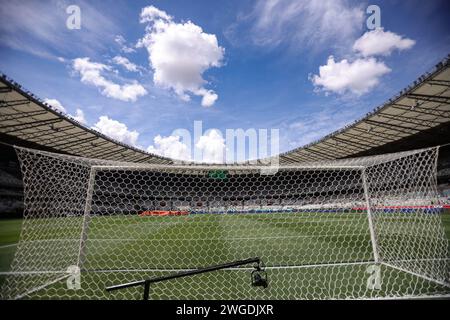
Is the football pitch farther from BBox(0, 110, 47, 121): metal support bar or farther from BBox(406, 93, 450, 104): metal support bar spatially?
BBox(406, 93, 450, 104): metal support bar

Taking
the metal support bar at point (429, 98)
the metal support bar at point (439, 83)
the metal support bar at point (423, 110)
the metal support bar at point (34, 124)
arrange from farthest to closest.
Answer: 1. the metal support bar at point (34, 124)
2. the metal support bar at point (423, 110)
3. the metal support bar at point (429, 98)
4. the metal support bar at point (439, 83)

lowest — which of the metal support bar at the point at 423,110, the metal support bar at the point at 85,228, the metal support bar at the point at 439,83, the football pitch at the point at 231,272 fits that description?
the football pitch at the point at 231,272

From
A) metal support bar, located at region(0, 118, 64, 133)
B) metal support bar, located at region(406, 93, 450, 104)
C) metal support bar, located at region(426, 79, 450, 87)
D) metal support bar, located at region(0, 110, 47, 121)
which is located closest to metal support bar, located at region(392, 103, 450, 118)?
metal support bar, located at region(406, 93, 450, 104)

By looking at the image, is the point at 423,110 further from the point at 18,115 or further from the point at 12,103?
the point at 18,115

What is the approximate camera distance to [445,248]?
457 centimetres

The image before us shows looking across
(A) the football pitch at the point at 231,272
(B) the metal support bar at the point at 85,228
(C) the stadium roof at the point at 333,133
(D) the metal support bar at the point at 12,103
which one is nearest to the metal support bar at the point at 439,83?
(C) the stadium roof at the point at 333,133

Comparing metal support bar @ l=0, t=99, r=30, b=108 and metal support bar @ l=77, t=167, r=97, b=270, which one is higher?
metal support bar @ l=0, t=99, r=30, b=108

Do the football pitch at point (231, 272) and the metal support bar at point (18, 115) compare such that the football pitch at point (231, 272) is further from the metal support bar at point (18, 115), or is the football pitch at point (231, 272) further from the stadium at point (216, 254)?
the metal support bar at point (18, 115)

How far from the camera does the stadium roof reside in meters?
11.2

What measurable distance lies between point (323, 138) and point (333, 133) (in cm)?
123

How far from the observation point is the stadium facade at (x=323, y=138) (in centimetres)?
1152

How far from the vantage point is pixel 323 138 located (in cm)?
2005

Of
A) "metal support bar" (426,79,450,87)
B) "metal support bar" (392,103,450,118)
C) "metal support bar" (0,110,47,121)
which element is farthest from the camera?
"metal support bar" (392,103,450,118)
